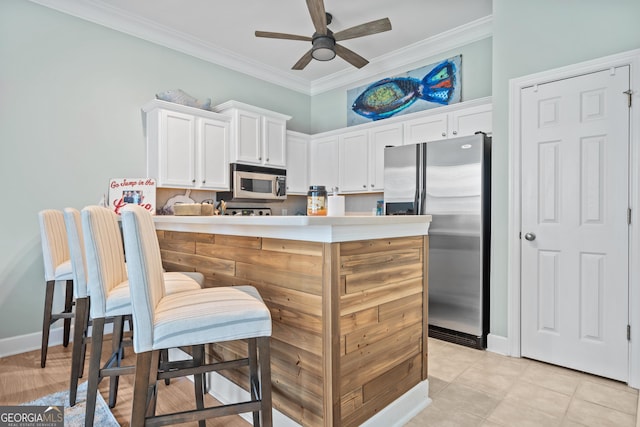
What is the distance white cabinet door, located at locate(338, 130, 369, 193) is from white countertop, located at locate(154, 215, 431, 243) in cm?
237

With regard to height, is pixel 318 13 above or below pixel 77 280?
above

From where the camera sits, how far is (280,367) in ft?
5.29

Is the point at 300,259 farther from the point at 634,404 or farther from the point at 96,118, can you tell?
the point at 96,118

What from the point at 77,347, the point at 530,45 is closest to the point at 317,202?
the point at 77,347

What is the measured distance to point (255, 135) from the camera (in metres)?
4.13

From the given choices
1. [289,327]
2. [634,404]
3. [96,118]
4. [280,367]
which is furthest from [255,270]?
[96,118]

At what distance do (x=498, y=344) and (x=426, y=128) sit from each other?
223 centimetres

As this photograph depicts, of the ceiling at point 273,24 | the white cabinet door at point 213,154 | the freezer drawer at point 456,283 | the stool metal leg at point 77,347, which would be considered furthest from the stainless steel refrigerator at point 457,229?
the stool metal leg at point 77,347

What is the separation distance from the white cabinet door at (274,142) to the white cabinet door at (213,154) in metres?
0.50

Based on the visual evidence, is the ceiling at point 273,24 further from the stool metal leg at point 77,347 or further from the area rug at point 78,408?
the area rug at point 78,408

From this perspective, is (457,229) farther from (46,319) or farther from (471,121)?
(46,319)

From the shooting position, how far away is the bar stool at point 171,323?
45.9 inches

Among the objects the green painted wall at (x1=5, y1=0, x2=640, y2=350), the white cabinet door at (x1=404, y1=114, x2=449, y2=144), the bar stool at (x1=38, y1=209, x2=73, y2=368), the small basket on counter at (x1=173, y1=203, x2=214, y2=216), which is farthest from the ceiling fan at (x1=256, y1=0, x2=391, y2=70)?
the bar stool at (x1=38, y1=209, x2=73, y2=368)

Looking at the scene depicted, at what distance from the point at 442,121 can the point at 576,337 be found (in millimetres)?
2257
